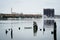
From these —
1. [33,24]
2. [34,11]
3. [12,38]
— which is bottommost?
[12,38]

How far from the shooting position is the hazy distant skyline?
8.41ft

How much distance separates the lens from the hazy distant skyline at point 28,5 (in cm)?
256

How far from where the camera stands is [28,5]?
2.58m

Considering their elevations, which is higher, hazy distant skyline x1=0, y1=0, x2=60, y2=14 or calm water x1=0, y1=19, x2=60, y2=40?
hazy distant skyline x1=0, y1=0, x2=60, y2=14

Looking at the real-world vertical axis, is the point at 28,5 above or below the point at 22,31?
above

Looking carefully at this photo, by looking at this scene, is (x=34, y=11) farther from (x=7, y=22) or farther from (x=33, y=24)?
(x=7, y=22)

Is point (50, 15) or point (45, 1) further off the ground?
point (45, 1)

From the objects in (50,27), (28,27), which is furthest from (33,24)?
(50,27)

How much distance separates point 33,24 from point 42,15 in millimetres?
180

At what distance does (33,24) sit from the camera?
257 centimetres

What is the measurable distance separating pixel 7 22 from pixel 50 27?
0.61 metres

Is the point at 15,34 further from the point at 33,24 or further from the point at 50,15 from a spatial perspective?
the point at 50,15

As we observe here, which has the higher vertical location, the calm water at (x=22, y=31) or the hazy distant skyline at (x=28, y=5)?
the hazy distant skyline at (x=28, y=5)

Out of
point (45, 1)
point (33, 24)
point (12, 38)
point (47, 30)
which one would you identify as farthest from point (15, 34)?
point (45, 1)
